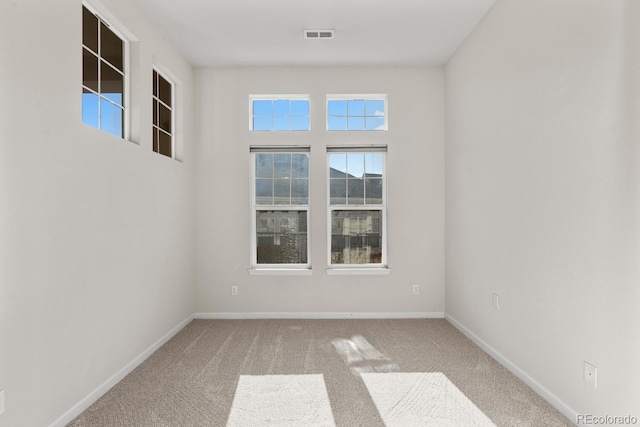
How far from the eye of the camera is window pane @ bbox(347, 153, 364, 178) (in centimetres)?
460

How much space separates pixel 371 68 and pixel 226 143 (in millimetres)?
1976

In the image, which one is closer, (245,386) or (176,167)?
(245,386)

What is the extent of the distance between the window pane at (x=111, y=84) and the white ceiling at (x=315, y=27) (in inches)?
27.9

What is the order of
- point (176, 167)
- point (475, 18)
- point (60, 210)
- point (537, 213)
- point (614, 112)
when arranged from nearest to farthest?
point (614, 112)
point (60, 210)
point (537, 213)
point (475, 18)
point (176, 167)

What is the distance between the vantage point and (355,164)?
4602mm

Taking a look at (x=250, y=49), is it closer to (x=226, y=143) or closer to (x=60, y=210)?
(x=226, y=143)

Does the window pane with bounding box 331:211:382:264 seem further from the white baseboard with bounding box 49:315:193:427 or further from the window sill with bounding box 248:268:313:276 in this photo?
the white baseboard with bounding box 49:315:193:427

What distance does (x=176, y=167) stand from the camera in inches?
156

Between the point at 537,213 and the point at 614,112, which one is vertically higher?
the point at 614,112

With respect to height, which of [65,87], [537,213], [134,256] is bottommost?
[134,256]

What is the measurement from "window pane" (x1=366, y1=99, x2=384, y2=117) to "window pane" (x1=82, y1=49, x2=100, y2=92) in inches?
115

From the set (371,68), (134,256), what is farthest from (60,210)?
(371,68)

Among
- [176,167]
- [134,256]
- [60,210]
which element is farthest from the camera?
[176,167]

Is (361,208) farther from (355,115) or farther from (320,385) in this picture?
(320,385)
